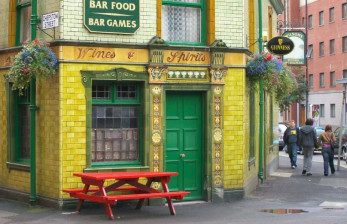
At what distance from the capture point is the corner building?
13.1 metres

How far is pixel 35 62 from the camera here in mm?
12609

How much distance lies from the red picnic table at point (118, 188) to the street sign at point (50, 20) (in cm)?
300

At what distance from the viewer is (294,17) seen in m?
67.8

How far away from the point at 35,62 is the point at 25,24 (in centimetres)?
244

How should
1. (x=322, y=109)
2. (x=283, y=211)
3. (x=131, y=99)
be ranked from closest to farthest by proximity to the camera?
1. (x=283, y=211)
2. (x=131, y=99)
3. (x=322, y=109)

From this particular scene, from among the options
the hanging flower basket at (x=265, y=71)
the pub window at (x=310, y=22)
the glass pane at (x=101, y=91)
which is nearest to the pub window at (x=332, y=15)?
the pub window at (x=310, y=22)

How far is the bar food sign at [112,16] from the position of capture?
519 inches

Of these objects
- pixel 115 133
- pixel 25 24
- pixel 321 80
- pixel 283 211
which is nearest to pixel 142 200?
pixel 115 133

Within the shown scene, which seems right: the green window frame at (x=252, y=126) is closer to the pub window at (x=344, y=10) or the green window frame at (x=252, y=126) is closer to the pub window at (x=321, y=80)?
the pub window at (x=344, y=10)

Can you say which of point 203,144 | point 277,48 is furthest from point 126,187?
point 277,48

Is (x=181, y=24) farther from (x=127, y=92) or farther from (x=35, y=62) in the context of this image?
(x=35, y=62)

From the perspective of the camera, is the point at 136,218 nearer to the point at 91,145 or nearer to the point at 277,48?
the point at 91,145

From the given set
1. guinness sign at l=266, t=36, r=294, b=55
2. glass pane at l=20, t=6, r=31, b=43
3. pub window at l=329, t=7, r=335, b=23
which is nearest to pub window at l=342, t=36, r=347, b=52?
pub window at l=329, t=7, r=335, b=23

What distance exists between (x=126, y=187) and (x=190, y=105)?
7.77ft
